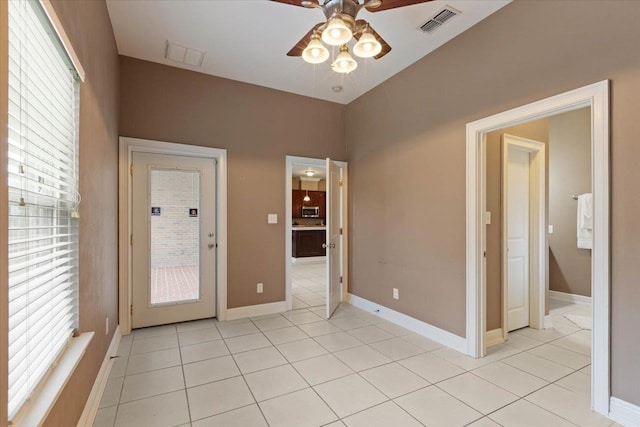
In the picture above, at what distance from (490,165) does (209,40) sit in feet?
10.2

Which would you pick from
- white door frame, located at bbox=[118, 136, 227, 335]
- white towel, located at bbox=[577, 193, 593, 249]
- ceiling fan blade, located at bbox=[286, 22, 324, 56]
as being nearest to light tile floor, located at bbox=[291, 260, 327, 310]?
white door frame, located at bbox=[118, 136, 227, 335]

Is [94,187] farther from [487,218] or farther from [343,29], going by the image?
[487,218]

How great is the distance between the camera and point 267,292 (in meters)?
4.12

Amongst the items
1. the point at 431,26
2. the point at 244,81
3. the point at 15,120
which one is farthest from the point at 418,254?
the point at 15,120

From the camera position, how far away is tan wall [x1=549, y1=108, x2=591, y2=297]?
181 inches

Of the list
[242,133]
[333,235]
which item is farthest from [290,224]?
[242,133]

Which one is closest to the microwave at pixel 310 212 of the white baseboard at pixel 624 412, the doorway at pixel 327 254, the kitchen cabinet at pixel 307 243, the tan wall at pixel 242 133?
the kitchen cabinet at pixel 307 243

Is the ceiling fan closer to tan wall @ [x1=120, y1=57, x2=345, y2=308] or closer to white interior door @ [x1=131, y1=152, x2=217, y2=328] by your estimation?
tan wall @ [x1=120, y1=57, x2=345, y2=308]

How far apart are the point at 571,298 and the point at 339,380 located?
425cm

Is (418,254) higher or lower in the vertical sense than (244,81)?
lower

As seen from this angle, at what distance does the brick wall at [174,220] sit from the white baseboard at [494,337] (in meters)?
3.35

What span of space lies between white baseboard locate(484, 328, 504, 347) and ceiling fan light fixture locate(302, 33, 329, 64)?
2.97 meters

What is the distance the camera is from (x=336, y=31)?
1.80 m

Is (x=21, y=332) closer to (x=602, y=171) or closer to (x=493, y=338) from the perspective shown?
(x=602, y=171)
